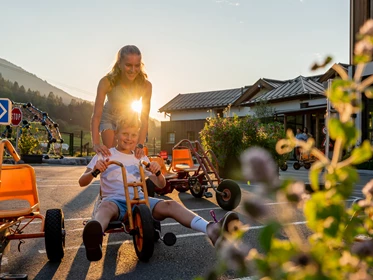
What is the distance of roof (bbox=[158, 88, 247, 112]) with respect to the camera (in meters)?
32.0

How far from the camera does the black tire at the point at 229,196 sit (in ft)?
18.9

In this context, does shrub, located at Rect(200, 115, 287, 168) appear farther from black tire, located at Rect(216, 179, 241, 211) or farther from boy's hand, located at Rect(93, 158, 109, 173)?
boy's hand, located at Rect(93, 158, 109, 173)

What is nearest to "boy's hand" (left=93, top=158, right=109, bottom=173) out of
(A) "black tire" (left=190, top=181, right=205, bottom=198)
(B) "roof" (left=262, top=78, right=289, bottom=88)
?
(A) "black tire" (left=190, top=181, right=205, bottom=198)

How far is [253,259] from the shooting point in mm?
633

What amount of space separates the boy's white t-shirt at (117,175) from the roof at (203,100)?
26890 millimetres

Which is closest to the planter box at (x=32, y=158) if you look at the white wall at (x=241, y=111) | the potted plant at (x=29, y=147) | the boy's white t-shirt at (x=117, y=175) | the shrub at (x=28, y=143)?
the potted plant at (x=29, y=147)

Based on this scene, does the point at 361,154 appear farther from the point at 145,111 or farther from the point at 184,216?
the point at 145,111

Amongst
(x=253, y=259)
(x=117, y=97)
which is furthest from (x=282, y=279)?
(x=117, y=97)

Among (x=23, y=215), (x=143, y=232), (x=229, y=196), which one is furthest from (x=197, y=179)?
(x=23, y=215)

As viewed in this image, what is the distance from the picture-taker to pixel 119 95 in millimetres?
4164

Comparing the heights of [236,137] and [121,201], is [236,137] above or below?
above

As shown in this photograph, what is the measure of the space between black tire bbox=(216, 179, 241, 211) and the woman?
1.90 meters

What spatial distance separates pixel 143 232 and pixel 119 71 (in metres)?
1.58

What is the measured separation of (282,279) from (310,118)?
22786 millimetres
